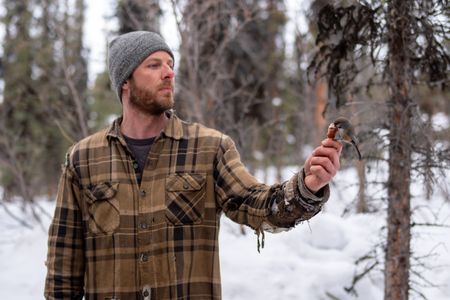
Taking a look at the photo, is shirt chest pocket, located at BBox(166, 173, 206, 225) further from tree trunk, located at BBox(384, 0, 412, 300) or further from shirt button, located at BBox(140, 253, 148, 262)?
tree trunk, located at BBox(384, 0, 412, 300)

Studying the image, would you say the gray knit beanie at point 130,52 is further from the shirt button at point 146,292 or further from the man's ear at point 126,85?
the shirt button at point 146,292

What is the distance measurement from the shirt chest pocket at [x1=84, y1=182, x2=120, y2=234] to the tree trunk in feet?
7.72

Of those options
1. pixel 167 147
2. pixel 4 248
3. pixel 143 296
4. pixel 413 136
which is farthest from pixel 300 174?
pixel 4 248

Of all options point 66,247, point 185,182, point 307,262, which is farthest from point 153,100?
point 307,262

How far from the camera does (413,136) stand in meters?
3.94

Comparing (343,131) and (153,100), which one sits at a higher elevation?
(153,100)

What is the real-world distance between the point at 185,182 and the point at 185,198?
8 centimetres

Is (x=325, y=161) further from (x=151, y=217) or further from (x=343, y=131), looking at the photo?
(x=151, y=217)

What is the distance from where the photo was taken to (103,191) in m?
2.47

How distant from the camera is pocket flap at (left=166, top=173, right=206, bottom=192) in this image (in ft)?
7.98

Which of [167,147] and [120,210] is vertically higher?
[167,147]

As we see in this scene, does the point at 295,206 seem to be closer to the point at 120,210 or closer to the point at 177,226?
the point at 177,226

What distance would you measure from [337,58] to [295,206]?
103 inches

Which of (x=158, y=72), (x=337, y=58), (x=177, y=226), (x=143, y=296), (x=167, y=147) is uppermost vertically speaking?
(x=337, y=58)
